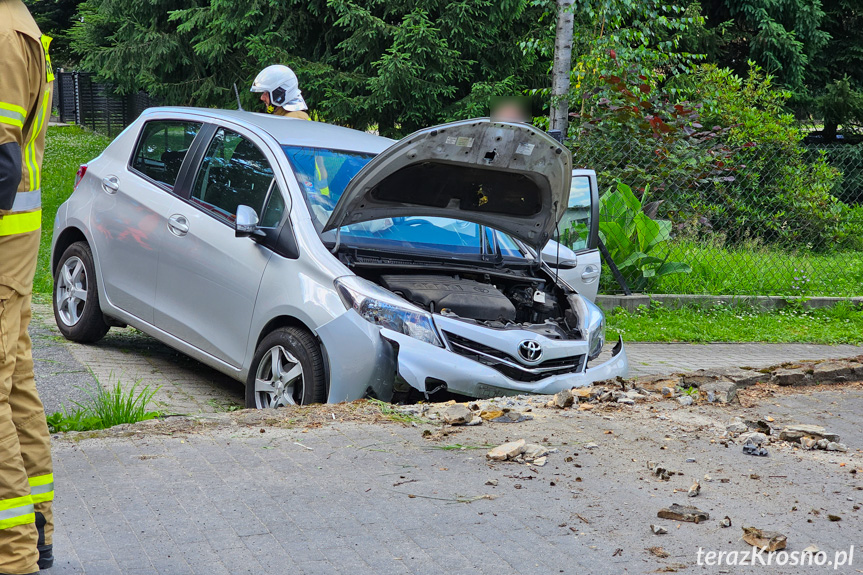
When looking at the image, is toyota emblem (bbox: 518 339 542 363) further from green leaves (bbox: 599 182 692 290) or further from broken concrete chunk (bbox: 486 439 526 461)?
green leaves (bbox: 599 182 692 290)

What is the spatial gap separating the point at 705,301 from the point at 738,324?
0.55 metres

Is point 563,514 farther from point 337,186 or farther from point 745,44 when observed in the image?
point 745,44

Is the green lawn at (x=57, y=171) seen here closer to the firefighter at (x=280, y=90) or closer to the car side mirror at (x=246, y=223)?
the firefighter at (x=280, y=90)

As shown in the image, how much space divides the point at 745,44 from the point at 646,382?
17.7 m

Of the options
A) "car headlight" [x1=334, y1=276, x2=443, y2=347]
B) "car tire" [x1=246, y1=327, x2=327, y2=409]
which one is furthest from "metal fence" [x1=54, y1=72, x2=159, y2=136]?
"car headlight" [x1=334, y1=276, x2=443, y2=347]

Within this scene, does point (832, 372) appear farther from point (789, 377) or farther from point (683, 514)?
point (683, 514)

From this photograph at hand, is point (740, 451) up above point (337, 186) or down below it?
below

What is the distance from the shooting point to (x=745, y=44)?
21250 mm

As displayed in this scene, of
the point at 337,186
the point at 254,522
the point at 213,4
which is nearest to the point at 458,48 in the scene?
the point at 213,4

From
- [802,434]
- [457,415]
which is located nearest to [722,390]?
[802,434]

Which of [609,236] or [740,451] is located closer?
[740,451]

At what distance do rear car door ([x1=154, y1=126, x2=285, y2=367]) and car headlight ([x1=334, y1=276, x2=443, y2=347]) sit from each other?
0.65 metres

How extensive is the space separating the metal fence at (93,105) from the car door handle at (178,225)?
18.6 metres

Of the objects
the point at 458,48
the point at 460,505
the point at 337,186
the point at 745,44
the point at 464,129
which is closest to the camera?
the point at 460,505
